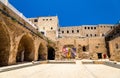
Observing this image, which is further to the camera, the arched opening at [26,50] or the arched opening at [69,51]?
the arched opening at [69,51]

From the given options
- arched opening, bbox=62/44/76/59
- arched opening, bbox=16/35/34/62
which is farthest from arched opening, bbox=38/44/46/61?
arched opening, bbox=62/44/76/59

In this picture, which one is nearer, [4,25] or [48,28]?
[4,25]

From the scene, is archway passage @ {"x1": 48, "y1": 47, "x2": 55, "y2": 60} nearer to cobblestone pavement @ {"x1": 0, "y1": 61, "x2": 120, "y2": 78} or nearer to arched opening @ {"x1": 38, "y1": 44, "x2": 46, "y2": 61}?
arched opening @ {"x1": 38, "y1": 44, "x2": 46, "y2": 61}

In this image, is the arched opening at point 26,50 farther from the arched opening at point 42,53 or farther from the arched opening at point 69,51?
the arched opening at point 69,51

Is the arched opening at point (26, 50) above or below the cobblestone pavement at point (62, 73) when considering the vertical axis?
above

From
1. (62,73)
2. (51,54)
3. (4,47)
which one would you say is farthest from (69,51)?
(62,73)

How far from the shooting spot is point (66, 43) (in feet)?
84.1

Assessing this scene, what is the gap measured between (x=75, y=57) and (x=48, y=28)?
1495 centimetres

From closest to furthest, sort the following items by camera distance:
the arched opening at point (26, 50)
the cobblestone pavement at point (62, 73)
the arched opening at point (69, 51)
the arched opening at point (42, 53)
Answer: the cobblestone pavement at point (62, 73)
the arched opening at point (26, 50)
the arched opening at point (42, 53)
the arched opening at point (69, 51)

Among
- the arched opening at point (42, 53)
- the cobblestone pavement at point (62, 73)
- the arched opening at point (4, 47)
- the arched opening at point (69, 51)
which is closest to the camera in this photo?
the cobblestone pavement at point (62, 73)

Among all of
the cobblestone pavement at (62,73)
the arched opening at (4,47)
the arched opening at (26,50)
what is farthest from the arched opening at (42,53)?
the cobblestone pavement at (62,73)

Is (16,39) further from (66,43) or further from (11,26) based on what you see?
(66,43)

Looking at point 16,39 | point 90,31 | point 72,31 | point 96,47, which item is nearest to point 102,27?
point 90,31

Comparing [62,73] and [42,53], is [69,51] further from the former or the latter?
[62,73]
